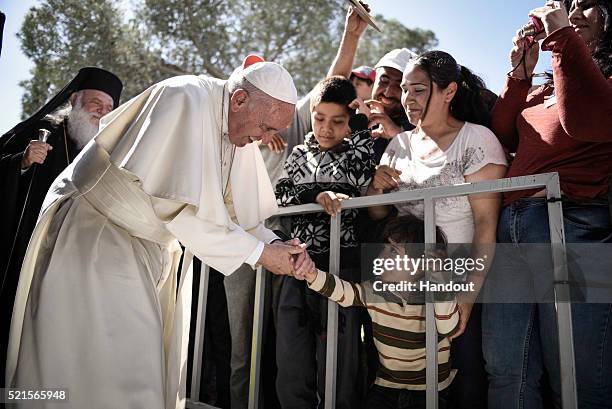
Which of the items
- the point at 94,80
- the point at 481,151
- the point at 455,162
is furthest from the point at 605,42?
the point at 94,80

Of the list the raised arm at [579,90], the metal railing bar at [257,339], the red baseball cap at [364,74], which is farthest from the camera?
the red baseball cap at [364,74]

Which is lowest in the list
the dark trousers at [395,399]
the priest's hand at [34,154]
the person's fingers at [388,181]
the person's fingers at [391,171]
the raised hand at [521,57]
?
the dark trousers at [395,399]

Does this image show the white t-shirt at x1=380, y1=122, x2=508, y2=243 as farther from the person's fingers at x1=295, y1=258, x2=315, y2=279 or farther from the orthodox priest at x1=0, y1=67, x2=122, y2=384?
the orthodox priest at x1=0, y1=67, x2=122, y2=384

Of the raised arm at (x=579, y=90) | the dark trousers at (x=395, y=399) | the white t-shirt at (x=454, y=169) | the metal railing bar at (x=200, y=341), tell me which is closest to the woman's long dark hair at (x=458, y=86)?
the white t-shirt at (x=454, y=169)

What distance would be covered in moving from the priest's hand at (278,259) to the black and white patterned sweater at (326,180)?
38 cm

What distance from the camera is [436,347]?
88.2 inches

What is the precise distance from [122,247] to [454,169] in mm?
1648

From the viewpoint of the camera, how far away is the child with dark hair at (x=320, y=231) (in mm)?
2691

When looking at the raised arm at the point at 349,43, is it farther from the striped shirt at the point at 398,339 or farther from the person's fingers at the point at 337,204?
the striped shirt at the point at 398,339

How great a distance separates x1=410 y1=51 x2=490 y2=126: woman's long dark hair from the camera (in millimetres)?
2748

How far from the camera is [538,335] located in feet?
7.02

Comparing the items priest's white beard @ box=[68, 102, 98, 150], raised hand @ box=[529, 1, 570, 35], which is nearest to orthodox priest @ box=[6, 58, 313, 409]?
raised hand @ box=[529, 1, 570, 35]

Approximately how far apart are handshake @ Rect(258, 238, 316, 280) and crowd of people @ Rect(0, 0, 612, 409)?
0.04ft

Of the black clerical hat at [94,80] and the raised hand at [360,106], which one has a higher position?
the black clerical hat at [94,80]
